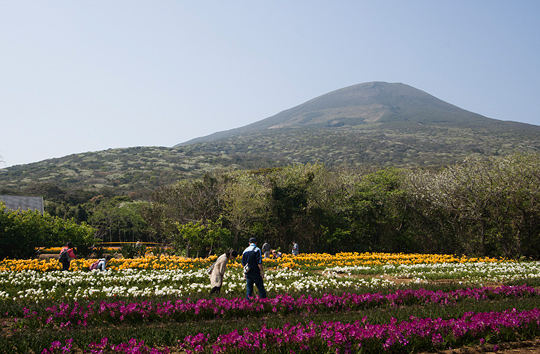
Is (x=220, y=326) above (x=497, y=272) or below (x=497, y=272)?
above

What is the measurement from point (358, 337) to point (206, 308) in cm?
368

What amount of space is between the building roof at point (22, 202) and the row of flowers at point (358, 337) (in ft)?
128

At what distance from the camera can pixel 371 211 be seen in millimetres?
28047

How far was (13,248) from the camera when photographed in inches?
852

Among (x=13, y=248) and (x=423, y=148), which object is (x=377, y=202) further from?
(x=423, y=148)

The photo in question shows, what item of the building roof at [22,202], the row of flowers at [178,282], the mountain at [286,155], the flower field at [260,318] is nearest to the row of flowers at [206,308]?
the flower field at [260,318]

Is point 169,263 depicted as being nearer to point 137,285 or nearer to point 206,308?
point 137,285

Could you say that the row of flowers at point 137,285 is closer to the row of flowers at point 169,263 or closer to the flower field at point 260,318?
the flower field at point 260,318

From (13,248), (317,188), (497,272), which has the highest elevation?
(317,188)

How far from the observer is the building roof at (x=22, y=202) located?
125ft

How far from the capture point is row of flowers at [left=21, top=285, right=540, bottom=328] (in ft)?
25.6

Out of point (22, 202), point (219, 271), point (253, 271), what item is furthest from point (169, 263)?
point (22, 202)

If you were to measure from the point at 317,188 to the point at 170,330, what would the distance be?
2231 centimetres

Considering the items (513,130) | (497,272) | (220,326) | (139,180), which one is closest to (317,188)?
(497,272)
